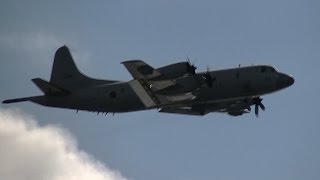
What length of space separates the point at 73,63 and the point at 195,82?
13.5m

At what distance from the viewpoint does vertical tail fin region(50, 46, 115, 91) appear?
50.7 metres

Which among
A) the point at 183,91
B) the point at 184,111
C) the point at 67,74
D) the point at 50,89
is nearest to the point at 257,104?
the point at 184,111

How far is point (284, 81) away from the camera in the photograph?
4809 cm

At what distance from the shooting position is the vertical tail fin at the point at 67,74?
1997 inches

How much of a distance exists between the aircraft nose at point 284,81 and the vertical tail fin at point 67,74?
15794 mm

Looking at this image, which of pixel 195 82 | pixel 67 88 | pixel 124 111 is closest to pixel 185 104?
pixel 195 82

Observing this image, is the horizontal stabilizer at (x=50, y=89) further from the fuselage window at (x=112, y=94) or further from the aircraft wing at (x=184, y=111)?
the aircraft wing at (x=184, y=111)

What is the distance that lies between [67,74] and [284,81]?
20.9 meters

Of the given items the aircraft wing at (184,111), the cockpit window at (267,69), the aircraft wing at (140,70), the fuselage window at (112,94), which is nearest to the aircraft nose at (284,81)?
the cockpit window at (267,69)

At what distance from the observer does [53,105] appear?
47.9 meters

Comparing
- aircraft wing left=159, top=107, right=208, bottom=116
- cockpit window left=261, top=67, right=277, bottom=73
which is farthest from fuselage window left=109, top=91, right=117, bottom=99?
cockpit window left=261, top=67, right=277, bottom=73

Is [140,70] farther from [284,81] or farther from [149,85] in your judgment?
[284,81]

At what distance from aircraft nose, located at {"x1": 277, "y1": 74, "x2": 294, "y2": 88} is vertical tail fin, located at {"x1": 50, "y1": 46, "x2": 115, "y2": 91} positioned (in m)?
A: 15.8

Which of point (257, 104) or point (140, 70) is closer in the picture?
point (140, 70)
